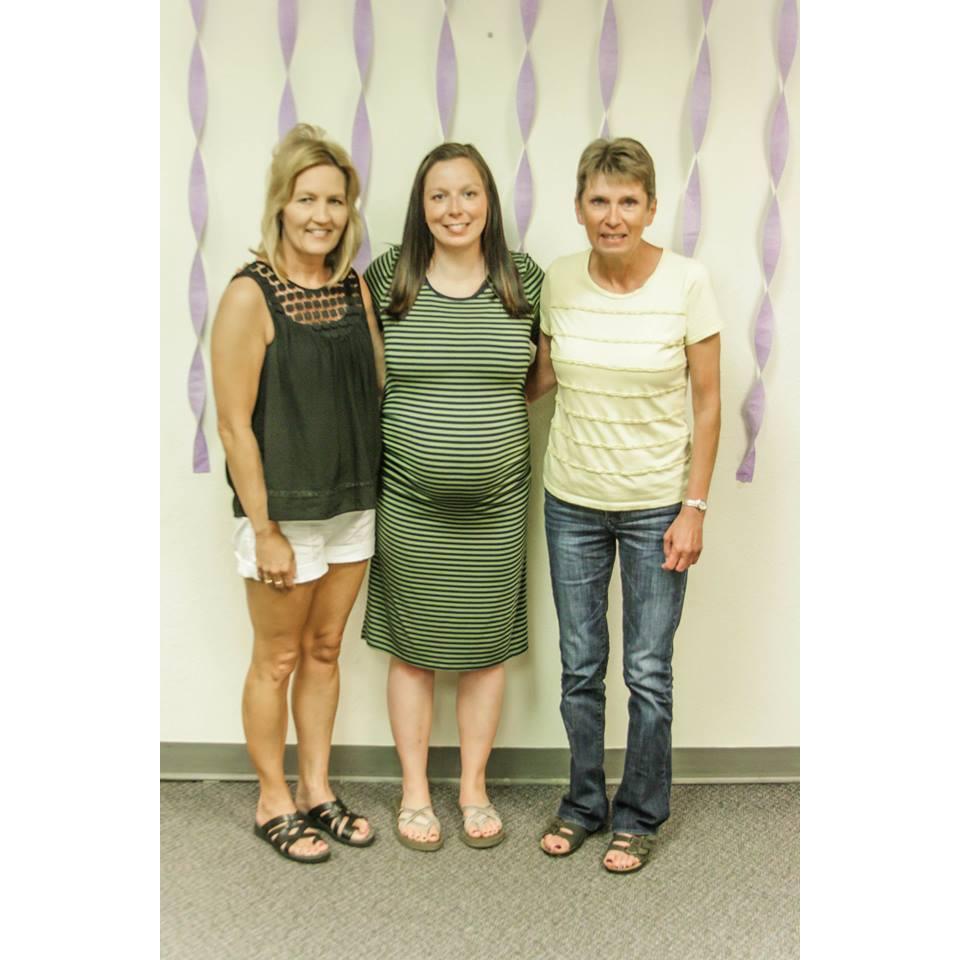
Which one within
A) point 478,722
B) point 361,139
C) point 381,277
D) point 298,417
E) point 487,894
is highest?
point 361,139

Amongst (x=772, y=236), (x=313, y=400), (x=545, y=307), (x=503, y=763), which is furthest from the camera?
(x=503, y=763)

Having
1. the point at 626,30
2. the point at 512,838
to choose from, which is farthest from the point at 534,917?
the point at 626,30

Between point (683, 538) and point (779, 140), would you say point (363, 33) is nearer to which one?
point (779, 140)

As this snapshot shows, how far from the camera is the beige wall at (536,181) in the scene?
241cm

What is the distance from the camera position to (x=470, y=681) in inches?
97.0

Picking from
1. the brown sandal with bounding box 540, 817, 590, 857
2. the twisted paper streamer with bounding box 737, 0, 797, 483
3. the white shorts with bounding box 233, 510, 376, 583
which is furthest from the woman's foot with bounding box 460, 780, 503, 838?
the twisted paper streamer with bounding box 737, 0, 797, 483

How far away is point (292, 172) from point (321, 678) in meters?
1.18

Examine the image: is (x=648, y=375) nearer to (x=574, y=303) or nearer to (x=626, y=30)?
(x=574, y=303)

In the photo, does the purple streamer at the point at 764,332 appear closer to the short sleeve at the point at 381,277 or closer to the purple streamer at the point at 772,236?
the purple streamer at the point at 772,236

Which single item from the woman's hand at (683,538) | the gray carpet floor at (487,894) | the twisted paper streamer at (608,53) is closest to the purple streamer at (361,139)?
the twisted paper streamer at (608,53)

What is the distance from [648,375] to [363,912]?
4.32 ft

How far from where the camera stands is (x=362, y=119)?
95.4 inches

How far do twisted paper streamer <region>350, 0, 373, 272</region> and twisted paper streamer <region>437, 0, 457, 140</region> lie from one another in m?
0.17

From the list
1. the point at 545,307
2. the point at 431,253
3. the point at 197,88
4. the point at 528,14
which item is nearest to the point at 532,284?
the point at 545,307
